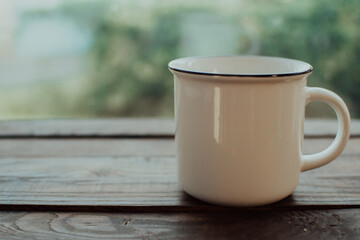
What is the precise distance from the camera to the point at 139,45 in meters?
1.49

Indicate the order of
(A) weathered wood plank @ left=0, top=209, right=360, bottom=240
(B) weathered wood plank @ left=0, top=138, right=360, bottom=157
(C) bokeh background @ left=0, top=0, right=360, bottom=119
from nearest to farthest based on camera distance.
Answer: (A) weathered wood plank @ left=0, top=209, right=360, bottom=240
(B) weathered wood plank @ left=0, top=138, right=360, bottom=157
(C) bokeh background @ left=0, top=0, right=360, bottom=119

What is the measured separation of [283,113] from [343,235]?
0.14m

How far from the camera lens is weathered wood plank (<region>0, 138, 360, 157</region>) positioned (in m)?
0.65

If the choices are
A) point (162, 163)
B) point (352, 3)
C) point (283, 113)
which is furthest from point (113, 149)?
point (352, 3)

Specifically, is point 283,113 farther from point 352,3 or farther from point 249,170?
point 352,3

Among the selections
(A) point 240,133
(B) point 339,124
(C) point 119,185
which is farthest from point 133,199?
(B) point 339,124

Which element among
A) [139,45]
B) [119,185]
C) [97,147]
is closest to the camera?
[119,185]

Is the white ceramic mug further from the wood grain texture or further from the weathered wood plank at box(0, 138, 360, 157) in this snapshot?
the weathered wood plank at box(0, 138, 360, 157)

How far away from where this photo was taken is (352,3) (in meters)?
1.37

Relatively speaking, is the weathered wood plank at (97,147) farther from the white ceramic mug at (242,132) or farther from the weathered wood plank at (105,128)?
the white ceramic mug at (242,132)

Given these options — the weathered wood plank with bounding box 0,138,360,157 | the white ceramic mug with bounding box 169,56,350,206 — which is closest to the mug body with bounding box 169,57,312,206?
the white ceramic mug with bounding box 169,56,350,206

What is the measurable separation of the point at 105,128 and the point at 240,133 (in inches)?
15.9

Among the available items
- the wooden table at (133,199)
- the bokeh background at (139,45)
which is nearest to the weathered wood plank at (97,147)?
the wooden table at (133,199)

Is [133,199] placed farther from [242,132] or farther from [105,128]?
[105,128]
